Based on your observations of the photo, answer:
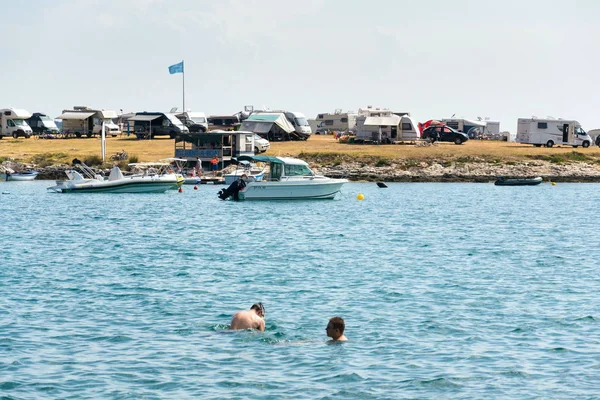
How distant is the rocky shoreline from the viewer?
94812mm

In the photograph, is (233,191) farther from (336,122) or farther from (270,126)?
(336,122)

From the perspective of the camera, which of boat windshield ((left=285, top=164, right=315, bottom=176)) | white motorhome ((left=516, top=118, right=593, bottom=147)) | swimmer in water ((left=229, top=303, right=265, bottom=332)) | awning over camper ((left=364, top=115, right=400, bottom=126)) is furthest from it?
awning over camper ((left=364, top=115, right=400, bottom=126))

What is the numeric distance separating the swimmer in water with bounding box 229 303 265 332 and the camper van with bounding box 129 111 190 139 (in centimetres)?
9039

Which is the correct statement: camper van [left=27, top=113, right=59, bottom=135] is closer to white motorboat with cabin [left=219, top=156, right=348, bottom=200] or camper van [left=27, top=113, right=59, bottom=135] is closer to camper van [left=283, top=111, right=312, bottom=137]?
camper van [left=283, top=111, right=312, bottom=137]

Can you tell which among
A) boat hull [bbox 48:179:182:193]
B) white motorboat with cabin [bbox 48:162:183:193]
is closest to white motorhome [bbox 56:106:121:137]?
white motorboat with cabin [bbox 48:162:183:193]

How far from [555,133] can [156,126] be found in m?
45.5

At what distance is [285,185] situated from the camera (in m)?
65.9

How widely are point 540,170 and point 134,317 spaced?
7950 centimetres

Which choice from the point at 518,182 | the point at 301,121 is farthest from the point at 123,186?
the point at 301,121

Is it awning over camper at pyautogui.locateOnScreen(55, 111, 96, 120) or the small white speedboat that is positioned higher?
awning over camper at pyautogui.locateOnScreen(55, 111, 96, 120)

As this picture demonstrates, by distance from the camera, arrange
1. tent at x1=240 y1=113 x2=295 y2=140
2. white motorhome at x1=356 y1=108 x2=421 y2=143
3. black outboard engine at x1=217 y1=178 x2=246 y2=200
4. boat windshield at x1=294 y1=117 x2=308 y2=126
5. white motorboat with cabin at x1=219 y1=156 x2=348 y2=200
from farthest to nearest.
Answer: boat windshield at x1=294 y1=117 x2=308 y2=126 < white motorhome at x1=356 y1=108 x2=421 y2=143 < tent at x1=240 y1=113 x2=295 y2=140 < black outboard engine at x1=217 y1=178 x2=246 y2=200 < white motorboat with cabin at x1=219 y1=156 x2=348 y2=200

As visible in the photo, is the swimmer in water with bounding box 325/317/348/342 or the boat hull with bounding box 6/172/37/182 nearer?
the swimmer in water with bounding box 325/317/348/342

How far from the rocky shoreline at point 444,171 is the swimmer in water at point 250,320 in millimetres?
69870

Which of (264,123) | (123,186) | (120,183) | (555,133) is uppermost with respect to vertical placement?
(264,123)
